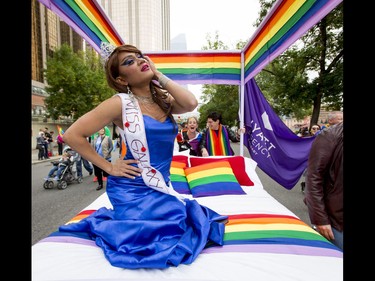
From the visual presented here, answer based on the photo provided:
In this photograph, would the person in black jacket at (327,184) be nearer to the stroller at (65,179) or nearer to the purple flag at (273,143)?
the purple flag at (273,143)

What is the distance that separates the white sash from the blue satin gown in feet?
0.12

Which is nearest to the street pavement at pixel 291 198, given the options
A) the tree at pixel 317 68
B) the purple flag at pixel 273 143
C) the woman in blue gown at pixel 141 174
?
the purple flag at pixel 273 143

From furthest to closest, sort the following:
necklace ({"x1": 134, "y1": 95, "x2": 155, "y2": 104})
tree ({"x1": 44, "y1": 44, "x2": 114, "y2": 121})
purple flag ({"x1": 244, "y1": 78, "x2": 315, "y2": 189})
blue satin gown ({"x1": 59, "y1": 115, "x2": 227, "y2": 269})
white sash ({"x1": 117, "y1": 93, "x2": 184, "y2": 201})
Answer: tree ({"x1": 44, "y1": 44, "x2": 114, "y2": 121})
purple flag ({"x1": 244, "y1": 78, "x2": 315, "y2": 189})
necklace ({"x1": 134, "y1": 95, "x2": 155, "y2": 104})
white sash ({"x1": 117, "y1": 93, "x2": 184, "y2": 201})
blue satin gown ({"x1": 59, "y1": 115, "x2": 227, "y2": 269})

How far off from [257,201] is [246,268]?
1.39m

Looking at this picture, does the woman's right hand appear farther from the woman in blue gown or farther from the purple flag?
the purple flag

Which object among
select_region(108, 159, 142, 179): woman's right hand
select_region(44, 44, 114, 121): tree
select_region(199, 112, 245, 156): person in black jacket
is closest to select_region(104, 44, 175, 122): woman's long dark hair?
select_region(108, 159, 142, 179): woman's right hand

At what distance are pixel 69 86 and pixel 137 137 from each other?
2303 cm

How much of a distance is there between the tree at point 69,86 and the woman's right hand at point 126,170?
22375 mm

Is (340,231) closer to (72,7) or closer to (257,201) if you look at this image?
(257,201)

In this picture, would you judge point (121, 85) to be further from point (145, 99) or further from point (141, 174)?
point (141, 174)

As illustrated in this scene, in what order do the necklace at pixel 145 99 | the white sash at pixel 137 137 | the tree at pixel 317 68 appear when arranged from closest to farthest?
the white sash at pixel 137 137
the necklace at pixel 145 99
the tree at pixel 317 68

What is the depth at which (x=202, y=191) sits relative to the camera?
3033mm

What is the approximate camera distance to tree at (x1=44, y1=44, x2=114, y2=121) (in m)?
21.1

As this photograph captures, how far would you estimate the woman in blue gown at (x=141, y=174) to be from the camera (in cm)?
142
